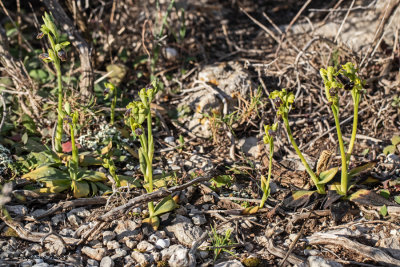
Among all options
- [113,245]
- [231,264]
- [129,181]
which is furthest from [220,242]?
[129,181]

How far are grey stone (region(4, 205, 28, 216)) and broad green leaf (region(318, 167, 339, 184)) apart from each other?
2.09 meters

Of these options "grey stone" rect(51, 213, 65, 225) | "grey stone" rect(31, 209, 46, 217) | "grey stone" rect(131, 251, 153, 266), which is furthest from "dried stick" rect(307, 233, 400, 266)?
"grey stone" rect(31, 209, 46, 217)

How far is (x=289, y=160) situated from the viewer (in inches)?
148

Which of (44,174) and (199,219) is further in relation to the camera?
(44,174)

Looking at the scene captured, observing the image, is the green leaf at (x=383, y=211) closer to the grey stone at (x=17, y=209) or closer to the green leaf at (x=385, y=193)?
the green leaf at (x=385, y=193)

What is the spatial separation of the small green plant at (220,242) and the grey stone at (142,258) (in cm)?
41

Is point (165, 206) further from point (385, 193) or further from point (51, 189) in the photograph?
point (385, 193)

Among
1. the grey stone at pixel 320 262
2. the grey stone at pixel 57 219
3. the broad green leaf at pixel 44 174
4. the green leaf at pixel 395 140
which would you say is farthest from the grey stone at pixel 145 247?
the green leaf at pixel 395 140

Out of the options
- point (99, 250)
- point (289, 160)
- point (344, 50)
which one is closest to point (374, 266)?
point (289, 160)

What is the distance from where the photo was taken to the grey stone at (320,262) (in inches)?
106

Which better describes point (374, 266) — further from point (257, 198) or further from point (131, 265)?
point (131, 265)

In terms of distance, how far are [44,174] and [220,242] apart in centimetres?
142

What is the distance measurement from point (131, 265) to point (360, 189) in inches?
67.7

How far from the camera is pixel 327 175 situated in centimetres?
323
